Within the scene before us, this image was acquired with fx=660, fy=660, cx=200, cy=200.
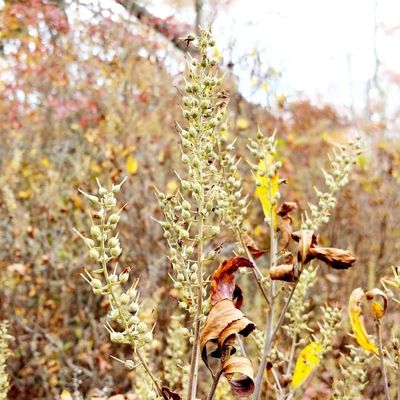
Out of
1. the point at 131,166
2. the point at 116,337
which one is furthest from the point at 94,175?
the point at 116,337

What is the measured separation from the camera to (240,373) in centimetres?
102

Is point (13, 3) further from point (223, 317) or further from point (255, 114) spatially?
point (223, 317)

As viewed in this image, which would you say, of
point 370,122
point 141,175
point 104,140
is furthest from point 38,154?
point 370,122

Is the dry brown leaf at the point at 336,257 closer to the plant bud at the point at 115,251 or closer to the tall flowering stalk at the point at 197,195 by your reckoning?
the tall flowering stalk at the point at 197,195

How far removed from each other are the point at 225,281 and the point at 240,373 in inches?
6.1

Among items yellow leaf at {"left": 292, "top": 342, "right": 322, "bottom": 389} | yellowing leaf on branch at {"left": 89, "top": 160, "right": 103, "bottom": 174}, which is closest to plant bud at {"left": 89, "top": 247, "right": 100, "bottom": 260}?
yellow leaf at {"left": 292, "top": 342, "right": 322, "bottom": 389}

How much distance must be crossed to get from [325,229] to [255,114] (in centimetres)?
163

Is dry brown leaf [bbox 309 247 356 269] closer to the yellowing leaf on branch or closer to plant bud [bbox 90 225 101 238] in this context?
plant bud [bbox 90 225 101 238]

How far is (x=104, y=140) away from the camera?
5426 mm

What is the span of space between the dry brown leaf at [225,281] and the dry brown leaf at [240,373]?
0.33ft

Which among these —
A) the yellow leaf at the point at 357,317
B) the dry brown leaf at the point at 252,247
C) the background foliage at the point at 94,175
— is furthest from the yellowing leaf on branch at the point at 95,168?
the yellow leaf at the point at 357,317

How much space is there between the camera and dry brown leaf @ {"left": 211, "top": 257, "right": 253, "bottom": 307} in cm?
108

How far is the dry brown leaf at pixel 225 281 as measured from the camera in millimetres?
1076

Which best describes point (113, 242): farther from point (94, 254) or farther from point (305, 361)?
point (305, 361)
